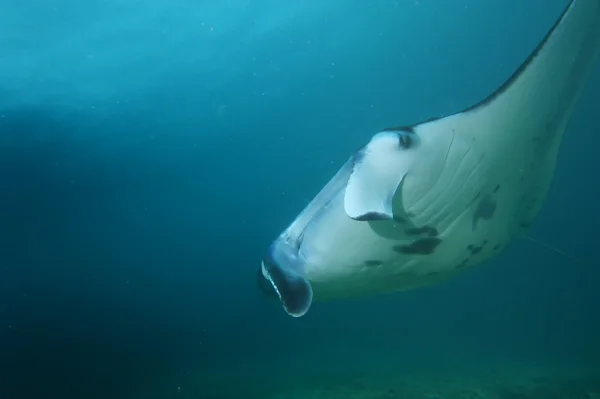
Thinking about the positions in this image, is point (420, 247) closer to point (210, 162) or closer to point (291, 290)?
point (291, 290)

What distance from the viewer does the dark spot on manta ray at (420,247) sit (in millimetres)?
3109

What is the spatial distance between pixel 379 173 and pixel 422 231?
0.87m

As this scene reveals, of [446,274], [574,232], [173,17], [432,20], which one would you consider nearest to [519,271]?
[574,232]

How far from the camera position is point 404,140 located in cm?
238

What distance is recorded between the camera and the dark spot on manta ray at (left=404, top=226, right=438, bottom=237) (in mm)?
2982

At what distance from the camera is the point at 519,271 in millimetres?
41906

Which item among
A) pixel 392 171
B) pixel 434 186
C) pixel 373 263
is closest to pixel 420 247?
pixel 373 263

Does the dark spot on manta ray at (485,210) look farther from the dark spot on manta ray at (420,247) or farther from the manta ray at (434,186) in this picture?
the dark spot on manta ray at (420,247)

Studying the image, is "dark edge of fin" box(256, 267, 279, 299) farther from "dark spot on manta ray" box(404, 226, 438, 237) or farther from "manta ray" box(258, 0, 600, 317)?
"dark spot on manta ray" box(404, 226, 438, 237)

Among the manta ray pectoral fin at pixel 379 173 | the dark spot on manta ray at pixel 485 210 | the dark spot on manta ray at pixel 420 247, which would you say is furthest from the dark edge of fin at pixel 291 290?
the dark spot on manta ray at pixel 485 210

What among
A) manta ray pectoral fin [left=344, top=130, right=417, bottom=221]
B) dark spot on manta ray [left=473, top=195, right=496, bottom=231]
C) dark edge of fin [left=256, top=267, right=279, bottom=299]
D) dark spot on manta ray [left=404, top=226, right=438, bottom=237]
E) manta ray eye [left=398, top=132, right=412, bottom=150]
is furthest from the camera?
dark edge of fin [left=256, top=267, right=279, bottom=299]

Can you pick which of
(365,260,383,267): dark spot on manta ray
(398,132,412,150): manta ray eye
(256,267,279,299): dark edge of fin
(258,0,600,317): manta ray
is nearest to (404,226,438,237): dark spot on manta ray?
(258,0,600,317): manta ray

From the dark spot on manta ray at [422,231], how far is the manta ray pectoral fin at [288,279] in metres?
0.78

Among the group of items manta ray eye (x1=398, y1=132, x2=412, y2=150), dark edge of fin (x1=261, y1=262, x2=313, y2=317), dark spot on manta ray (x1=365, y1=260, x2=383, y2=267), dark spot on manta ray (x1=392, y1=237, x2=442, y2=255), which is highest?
manta ray eye (x1=398, y1=132, x2=412, y2=150)
